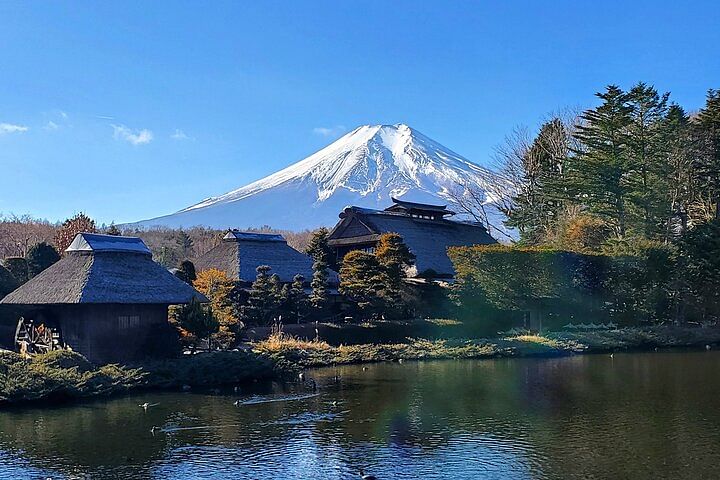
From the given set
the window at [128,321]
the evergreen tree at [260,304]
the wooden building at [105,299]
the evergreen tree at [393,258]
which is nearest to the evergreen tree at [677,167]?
the evergreen tree at [393,258]

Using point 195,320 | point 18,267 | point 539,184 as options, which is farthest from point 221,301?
point 539,184

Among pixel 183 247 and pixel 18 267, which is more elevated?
pixel 183 247

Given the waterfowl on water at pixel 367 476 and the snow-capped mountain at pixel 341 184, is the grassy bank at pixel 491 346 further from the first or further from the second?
the snow-capped mountain at pixel 341 184

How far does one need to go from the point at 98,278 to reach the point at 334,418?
30.5 feet

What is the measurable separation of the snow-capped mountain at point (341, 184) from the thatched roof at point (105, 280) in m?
80.2

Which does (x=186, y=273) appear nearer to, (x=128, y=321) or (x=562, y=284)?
(x=128, y=321)

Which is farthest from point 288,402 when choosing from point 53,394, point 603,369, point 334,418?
point 603,369

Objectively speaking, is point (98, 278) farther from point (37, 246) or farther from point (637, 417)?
point (637, 417)

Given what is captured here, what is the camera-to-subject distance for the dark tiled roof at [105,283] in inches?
746

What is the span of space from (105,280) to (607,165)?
25744 millimetres

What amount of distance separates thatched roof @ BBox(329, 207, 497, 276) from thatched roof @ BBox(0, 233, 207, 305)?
1615 cm

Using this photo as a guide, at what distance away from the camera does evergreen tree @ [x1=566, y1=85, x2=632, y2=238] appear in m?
35.2

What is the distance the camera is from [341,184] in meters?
115

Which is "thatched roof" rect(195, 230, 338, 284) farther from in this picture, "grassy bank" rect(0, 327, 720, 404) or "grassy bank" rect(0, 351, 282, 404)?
"grassy bank" rect(0, 351, 282, 404)
